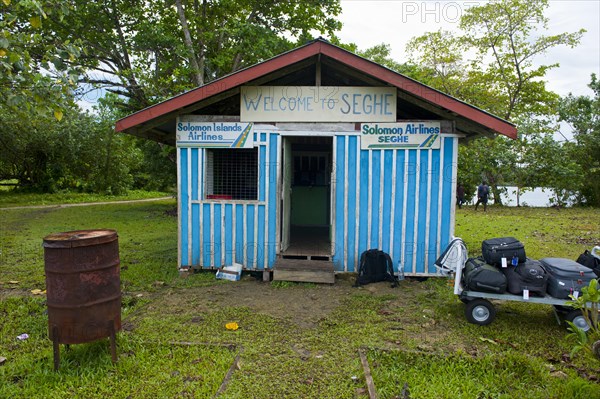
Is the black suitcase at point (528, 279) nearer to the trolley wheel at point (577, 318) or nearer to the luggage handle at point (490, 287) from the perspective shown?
the luggage handle at point (490, 287)

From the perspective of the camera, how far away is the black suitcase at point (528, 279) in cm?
492

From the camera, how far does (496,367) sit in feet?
13.3

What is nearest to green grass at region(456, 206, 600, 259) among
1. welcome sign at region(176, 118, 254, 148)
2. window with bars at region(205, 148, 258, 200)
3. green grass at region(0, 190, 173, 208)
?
window with bars at region(205, 148, 258, 200)

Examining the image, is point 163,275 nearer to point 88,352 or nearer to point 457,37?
point 88,352

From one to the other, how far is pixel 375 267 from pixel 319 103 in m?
3.08

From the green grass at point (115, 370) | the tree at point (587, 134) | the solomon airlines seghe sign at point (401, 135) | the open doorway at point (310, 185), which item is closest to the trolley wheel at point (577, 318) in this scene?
the solomon airlines seghe sign at point (401, 135)

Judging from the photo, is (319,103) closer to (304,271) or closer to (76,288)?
(304,271)

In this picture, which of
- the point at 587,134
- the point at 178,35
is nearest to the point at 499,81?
the point at 587,134

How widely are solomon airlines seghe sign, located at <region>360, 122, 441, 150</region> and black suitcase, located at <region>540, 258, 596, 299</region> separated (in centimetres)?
293

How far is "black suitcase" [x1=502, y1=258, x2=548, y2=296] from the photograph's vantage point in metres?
4.92

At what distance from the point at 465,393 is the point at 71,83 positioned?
589cm

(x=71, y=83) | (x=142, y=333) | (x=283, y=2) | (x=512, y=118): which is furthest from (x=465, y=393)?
(x=512, y=118)

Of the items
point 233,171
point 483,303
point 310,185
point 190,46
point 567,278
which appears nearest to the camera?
point 567,278

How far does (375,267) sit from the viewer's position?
7125 millimetres
